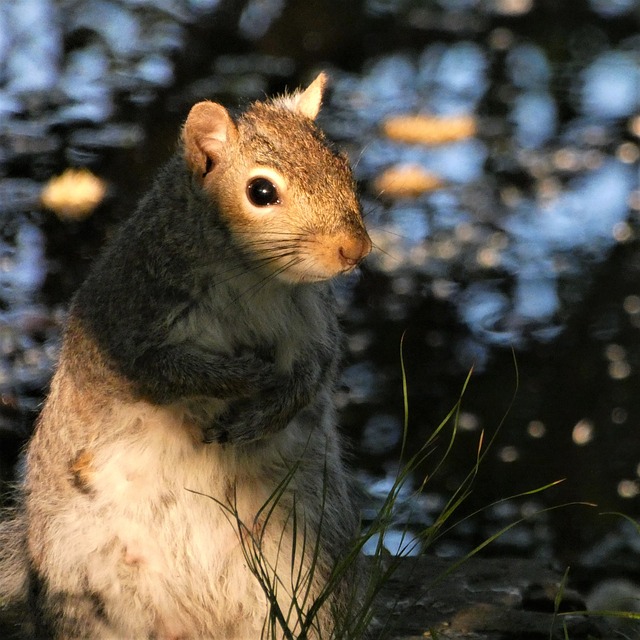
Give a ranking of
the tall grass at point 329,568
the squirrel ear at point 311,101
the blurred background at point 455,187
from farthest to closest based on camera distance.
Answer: the blurred background at point 455,187 → the squirrel ear at point 311,101 → the tall grass at point 329,568

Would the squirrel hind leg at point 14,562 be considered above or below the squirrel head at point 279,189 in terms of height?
below

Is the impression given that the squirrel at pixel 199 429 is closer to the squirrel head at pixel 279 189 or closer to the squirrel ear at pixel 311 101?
the squirrel head at pixel 279 189

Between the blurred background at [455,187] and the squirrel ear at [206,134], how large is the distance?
149 centimetres

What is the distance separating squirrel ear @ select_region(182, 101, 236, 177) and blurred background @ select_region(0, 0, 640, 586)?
1.49 metres

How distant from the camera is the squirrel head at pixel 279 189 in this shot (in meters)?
2.79

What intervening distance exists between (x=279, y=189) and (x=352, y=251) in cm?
25

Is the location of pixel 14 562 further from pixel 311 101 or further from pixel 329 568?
pixel 311 101

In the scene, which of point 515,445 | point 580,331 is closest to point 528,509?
point 515,445

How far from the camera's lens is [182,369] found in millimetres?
2936

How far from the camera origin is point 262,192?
9.50 ft

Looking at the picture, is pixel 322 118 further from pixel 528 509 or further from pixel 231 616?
pixel 231 616

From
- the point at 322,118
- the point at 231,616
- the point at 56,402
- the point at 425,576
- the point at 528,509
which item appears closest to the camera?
the point at 231,616

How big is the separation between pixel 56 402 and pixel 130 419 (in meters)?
0.32

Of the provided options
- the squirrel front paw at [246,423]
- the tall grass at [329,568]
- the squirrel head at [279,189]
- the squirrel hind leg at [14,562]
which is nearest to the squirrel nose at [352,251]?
the squirrel head at [279,189]
